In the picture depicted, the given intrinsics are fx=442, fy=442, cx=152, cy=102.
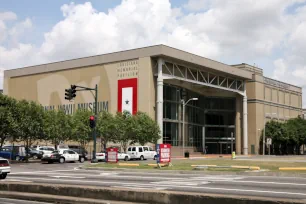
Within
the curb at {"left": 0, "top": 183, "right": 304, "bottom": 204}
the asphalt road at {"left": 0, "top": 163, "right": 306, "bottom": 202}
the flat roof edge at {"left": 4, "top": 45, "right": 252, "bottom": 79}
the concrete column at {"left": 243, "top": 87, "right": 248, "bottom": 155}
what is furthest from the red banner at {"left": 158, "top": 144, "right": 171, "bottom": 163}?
the concrete column at {"left": 243, "top": 87, "right": 248, "bottom": 155}

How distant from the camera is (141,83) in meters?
69.6

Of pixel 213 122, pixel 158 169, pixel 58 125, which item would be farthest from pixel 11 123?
pixel 213 122

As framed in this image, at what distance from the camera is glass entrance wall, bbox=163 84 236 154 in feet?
242

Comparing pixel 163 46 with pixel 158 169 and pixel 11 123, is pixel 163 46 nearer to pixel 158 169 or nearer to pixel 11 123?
pixel 11 123

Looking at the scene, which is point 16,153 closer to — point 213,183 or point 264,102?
point 213,183

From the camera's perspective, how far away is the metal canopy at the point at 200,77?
237 ft

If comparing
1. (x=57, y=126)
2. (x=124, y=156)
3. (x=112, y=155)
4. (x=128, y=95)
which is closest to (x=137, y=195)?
(x=112, y=155)

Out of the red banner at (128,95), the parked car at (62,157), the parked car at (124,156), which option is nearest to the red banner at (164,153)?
the parked car at (62,157)

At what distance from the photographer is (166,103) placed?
240ft

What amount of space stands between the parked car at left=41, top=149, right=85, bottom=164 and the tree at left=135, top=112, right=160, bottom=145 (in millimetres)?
12785

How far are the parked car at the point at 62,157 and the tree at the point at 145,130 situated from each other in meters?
12.8

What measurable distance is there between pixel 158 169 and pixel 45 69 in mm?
58681

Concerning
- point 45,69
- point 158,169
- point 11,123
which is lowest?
point 158,169

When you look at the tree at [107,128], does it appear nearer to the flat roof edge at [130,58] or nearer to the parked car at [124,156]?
the parked car at [124,156]
